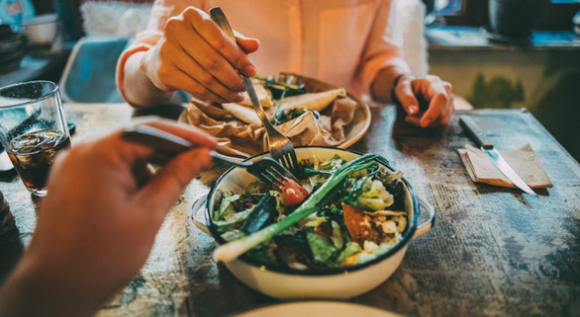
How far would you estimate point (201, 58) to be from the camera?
1.00m

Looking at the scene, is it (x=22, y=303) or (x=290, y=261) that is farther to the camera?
(x=290, y=261)

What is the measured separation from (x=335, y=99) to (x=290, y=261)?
861 millimetres

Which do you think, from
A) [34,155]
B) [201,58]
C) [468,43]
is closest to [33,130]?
[34,155]

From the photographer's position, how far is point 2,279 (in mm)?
768

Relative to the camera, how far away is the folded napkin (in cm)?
103

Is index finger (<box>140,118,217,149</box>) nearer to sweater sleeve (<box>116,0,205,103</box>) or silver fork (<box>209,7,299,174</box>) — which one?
silver fork (<box>209,7,299,174</box>)

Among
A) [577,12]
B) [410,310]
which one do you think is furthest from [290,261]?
[577,12]

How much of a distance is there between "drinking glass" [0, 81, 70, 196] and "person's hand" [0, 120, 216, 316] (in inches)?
23.2

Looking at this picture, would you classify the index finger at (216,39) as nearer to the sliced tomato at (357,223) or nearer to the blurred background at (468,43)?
the sliced tomato at (357,223)

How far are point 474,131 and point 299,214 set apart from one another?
2.89 feet

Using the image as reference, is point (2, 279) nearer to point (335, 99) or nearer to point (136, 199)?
point (136, 199)

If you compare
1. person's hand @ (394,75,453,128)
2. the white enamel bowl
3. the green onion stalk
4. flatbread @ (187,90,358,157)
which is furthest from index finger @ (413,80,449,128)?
the white enamel bowl

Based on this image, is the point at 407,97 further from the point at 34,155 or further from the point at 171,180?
the point at 34,155

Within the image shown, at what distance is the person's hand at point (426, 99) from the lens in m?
1.29
